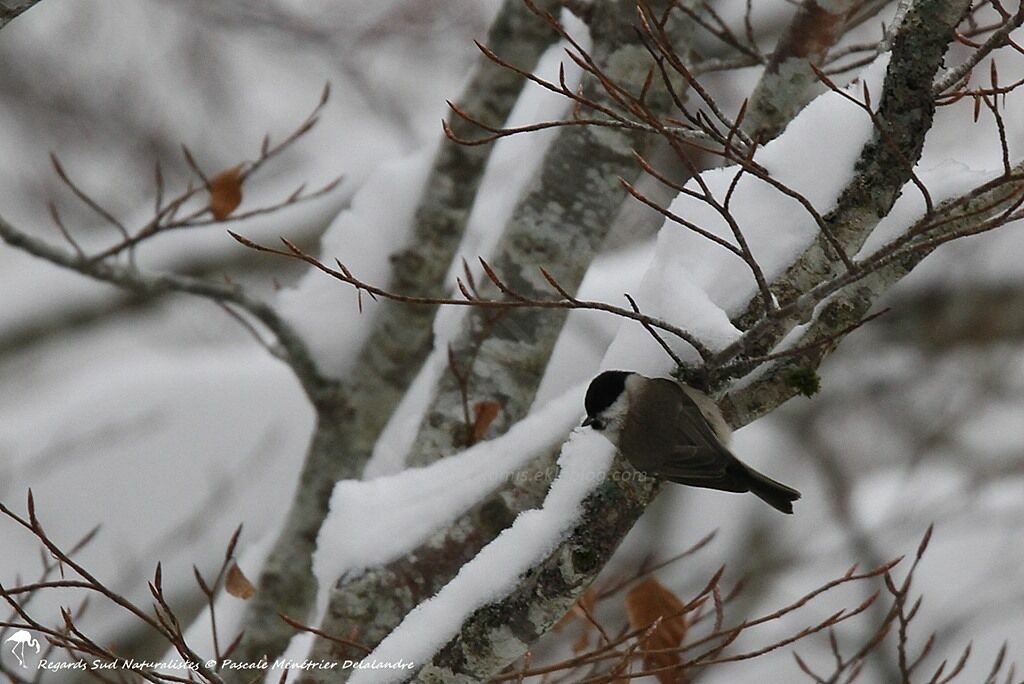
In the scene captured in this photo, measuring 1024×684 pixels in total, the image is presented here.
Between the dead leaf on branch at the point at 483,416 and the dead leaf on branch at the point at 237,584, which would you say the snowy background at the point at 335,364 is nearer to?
the dead leaf on branch at the point at 483,416

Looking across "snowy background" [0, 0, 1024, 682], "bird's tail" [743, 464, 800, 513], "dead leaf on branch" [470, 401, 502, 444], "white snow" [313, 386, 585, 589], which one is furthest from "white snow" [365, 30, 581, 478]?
"bird's tail" [743, 464, 800, 513]

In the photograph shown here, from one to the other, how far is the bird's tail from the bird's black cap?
0.26 metres

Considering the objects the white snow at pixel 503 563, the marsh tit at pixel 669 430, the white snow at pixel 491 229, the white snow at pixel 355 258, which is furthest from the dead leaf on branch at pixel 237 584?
the marsh tit at pixel 669 430

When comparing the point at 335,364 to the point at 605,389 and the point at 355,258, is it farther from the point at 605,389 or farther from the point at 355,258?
the point at 605,389

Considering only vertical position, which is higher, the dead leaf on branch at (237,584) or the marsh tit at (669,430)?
the dead leaf on branch at (237,584)

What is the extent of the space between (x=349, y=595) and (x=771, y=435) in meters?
4.02

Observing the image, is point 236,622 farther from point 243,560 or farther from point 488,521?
point 488,521

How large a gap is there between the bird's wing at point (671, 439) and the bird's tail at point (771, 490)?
0.04m

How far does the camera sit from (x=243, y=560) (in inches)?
116

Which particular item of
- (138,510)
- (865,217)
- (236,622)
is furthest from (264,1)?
(865,217)

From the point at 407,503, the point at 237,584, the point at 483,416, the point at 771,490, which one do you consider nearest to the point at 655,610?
the point at 771,490

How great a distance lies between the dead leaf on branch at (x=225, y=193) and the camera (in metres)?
2.44

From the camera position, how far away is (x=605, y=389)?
5.02 feet

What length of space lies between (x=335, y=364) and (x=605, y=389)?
137cm
